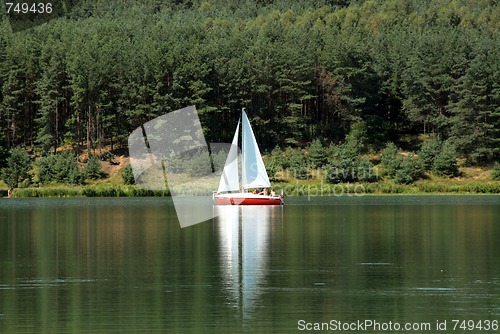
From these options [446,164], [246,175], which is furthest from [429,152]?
[246,175]

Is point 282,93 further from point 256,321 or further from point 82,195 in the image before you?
point 256,321

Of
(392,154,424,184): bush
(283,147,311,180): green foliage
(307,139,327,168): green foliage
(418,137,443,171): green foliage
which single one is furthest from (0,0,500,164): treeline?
(307,139,327,168): green foliage

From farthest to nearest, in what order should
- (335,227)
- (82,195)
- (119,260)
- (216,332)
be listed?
(82,195) → (335,227) → (119,260) → (216,332)

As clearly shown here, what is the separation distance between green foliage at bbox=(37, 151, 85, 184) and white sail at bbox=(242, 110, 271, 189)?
81.7 ft

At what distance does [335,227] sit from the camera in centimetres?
5269

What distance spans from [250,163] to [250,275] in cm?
4483

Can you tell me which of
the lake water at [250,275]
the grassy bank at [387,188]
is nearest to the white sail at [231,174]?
the grassy bank at [387,188]

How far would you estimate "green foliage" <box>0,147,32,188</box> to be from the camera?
9444 cm

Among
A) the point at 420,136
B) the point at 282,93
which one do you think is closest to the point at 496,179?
the point at 420,136

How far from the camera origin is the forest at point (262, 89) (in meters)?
107

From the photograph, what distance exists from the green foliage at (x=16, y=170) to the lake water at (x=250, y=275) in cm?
3551

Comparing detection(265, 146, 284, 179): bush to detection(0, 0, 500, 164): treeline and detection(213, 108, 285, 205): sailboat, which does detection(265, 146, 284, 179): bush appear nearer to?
detection(0, 0, 500, 164): treeline

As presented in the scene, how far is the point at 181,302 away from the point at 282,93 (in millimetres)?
88182

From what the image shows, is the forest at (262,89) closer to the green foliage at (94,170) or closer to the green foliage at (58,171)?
the green foliage at (58,171)
